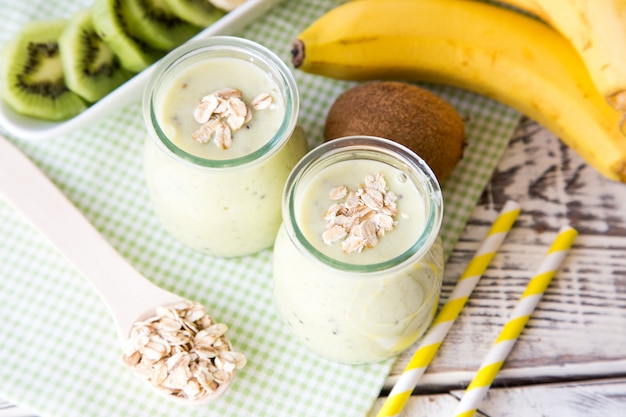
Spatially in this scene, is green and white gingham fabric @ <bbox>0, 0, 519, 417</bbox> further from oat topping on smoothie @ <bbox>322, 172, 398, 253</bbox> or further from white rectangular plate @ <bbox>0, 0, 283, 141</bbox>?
oat topping on smoothie @ <bbox>322, 172, 398, 253</bbox>

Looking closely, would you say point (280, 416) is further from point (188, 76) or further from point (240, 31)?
point (240, 31)

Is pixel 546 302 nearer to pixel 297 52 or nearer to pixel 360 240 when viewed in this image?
pixel 360 240

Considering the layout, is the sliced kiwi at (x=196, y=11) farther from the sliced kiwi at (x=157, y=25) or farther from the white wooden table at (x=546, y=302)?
the white wooden table at (x=546, y=302)

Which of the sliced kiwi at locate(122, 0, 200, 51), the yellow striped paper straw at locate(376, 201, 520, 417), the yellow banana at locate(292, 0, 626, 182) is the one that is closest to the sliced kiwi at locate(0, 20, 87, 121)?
the sliced kiwi at locate(122, 0, 200, 51)

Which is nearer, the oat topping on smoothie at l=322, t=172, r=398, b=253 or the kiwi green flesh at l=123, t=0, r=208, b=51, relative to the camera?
the oat topping on smoothie at l=322, t=172, r=398, b=253

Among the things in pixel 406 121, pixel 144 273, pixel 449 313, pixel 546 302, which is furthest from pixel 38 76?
pixel 546 302

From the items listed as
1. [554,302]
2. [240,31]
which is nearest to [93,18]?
[240,31]
